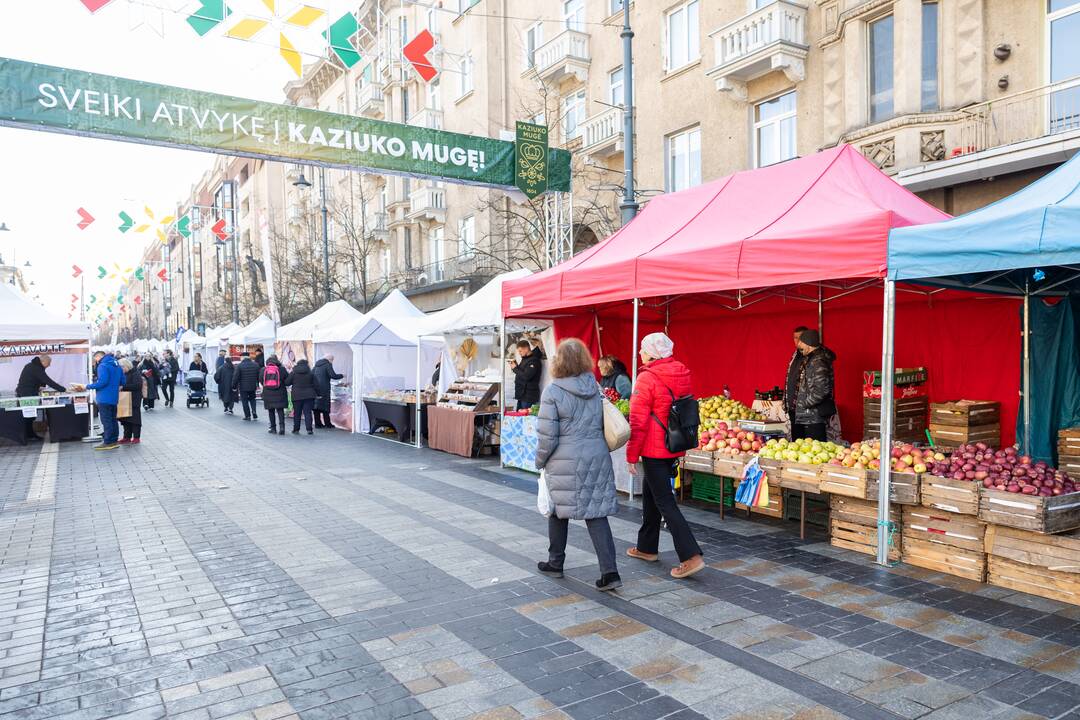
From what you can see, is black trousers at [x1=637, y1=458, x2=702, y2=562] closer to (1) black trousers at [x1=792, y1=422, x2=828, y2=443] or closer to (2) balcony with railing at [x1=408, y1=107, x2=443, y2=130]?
(1) black trousers at [x1=792, y1=422, x2=828, y2=443]

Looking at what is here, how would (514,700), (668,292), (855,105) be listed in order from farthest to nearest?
(855,105)
(668,292)
(514,700)

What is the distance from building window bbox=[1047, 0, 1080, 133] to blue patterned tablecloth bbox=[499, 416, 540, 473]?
9.44 meters

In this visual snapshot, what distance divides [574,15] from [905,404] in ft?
60.9

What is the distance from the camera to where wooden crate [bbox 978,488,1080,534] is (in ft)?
15.7

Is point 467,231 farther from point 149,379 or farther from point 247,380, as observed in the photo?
point 149,379

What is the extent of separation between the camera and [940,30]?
41.3 feet

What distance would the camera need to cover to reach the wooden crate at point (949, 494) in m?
5.19

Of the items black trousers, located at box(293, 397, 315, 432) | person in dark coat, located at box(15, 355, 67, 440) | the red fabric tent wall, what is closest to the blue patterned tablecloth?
the red fabric tent wall

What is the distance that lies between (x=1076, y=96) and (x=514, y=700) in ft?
41.3

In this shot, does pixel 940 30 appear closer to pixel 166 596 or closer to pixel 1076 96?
pixel 1076 96

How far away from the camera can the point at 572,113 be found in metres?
22.5

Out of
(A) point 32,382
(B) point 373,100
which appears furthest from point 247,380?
(B) point 373,100

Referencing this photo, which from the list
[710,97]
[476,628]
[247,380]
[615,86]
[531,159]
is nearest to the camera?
[476,628]

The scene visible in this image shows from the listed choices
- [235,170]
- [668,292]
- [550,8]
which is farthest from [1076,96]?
[235,170]
